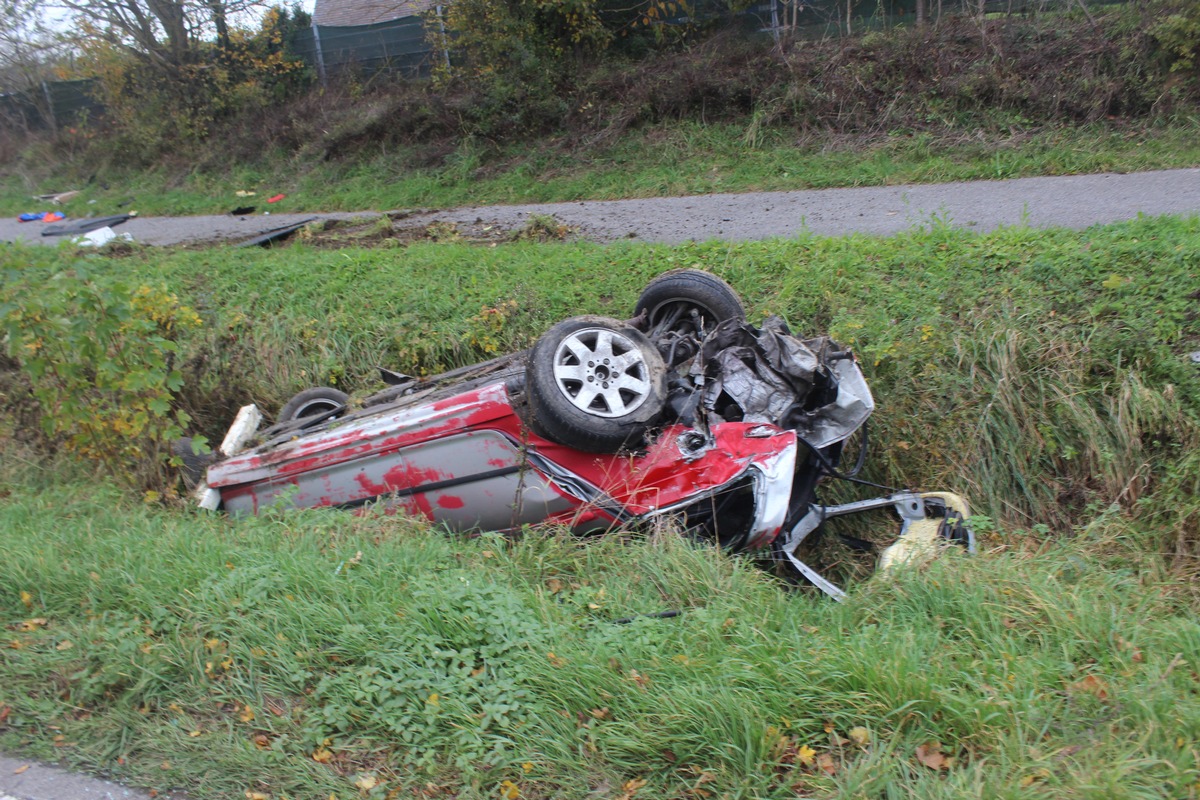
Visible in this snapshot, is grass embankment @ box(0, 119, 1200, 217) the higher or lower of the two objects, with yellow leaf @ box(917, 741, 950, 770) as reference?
higher

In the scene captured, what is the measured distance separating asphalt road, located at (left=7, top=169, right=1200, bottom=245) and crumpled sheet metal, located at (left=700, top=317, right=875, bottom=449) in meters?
3.27

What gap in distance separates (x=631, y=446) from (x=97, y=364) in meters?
3.77

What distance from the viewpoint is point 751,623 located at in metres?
3.47

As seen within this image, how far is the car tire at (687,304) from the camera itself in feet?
18.4

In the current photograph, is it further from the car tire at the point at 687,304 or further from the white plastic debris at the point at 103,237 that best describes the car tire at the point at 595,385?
the white plastic debris at the point at 103,237

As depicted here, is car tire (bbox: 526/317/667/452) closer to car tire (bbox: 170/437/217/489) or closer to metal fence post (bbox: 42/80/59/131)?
car tire (bbox: 170/437/217/489)

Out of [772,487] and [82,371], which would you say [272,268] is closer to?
[82,371]

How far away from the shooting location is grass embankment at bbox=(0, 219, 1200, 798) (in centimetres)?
276

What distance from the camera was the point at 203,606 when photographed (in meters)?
3.74

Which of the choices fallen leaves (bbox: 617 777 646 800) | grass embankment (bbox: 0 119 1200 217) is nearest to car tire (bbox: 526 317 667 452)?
fallen leaves (bbox: 617 777 646 800)

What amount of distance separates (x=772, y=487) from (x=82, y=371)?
17.1ft

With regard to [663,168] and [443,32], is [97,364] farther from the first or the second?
[443,32]

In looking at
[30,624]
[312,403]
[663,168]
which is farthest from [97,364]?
[663,168]

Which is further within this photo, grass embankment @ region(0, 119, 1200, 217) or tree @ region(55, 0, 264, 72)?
tree @ region(55, 0, 264, 72)
